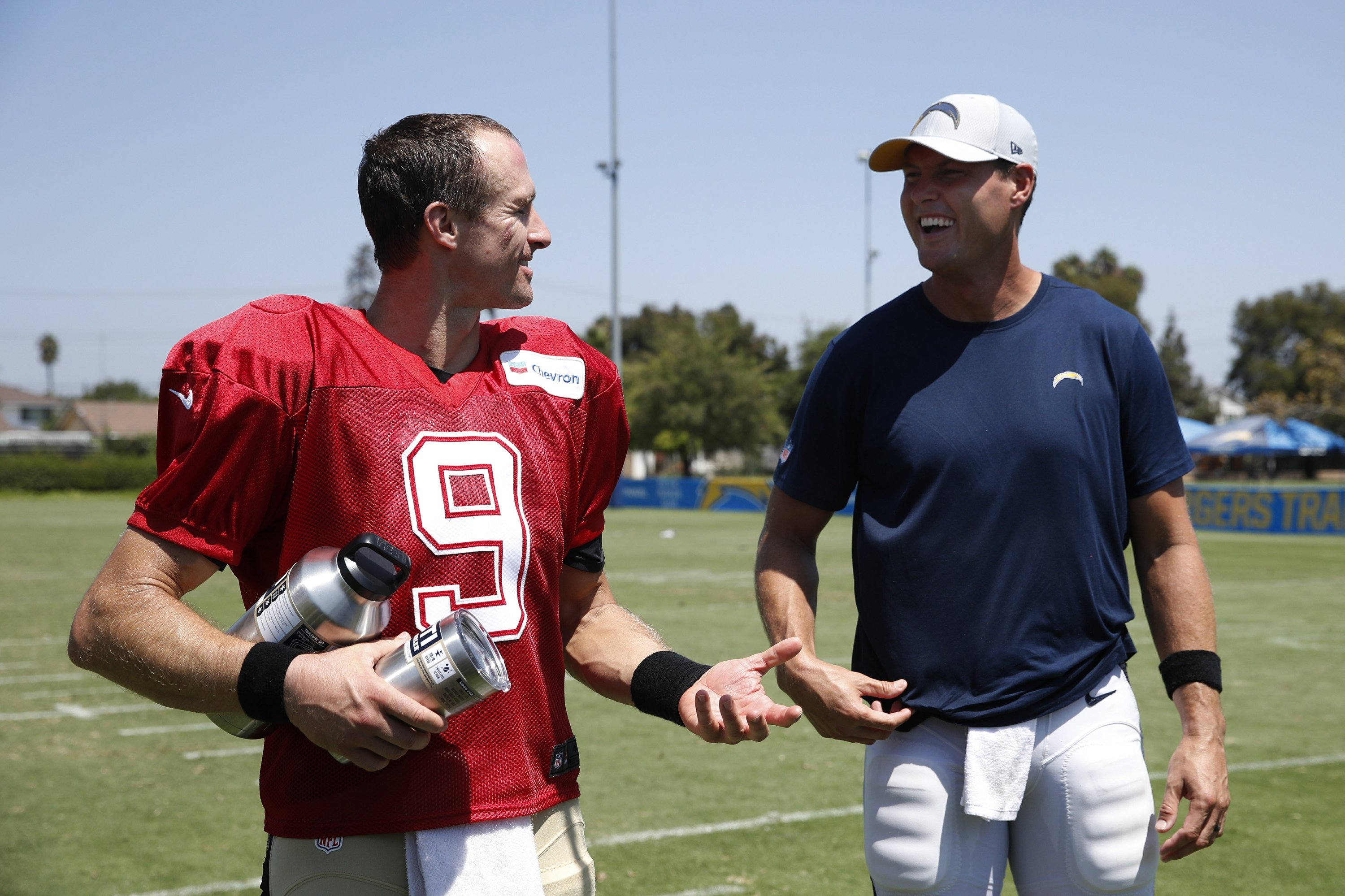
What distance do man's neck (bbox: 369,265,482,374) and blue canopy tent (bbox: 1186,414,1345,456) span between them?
4027cm

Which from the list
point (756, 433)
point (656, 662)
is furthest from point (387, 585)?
point (756, 433)

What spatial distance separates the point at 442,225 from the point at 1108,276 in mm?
76378

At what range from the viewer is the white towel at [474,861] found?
6.80ft

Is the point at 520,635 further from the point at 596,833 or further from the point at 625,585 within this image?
the point at 625,585

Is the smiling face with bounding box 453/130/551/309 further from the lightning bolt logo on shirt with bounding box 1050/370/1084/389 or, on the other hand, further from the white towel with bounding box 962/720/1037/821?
the white towel with bounding box 962/720/1037/821

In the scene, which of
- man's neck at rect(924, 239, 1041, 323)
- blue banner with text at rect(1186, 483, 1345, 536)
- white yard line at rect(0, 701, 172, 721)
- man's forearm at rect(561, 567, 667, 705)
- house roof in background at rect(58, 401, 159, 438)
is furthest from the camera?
house roof in background at rect(58, 401, 159, 438)

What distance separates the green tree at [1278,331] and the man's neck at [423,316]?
262ft

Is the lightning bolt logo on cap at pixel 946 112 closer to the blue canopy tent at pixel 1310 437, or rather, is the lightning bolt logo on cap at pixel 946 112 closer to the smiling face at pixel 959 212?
the smiling face at pixel 959 212

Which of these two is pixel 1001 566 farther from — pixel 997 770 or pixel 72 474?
pixel 72 474

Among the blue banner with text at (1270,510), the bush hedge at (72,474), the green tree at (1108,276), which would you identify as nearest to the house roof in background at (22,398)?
the bush hedge at (72,474)

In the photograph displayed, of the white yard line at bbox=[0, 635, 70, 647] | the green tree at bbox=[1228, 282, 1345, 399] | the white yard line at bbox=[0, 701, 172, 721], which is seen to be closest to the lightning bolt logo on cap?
the white yard line at bbox=[0, 701, 172, 721]

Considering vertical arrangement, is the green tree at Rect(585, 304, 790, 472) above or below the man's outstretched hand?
below

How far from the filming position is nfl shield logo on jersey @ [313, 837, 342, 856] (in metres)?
2.08

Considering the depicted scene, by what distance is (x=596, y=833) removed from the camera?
222 inches
